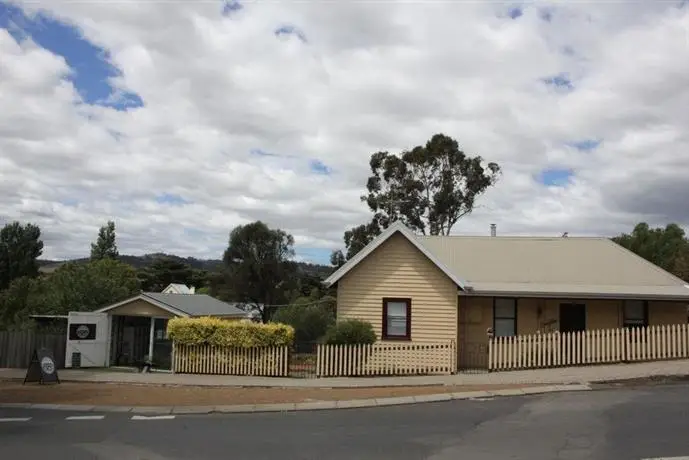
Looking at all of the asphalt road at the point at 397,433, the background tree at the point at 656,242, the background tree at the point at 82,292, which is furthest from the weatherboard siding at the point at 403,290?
the background tree at the point at 656,242

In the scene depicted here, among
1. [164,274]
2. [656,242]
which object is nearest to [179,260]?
[164,274]

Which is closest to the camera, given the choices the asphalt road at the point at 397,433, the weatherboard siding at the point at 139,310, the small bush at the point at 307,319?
the asphalt road at the point at 397,433

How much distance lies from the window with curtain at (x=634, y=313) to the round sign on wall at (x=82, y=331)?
19.1 m

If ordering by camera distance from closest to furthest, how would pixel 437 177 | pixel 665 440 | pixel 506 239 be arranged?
pixel 665 440 < pixel 506 239 < pixel 437 177

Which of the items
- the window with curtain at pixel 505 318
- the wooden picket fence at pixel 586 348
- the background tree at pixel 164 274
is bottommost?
the wooden picket fence at pixel 586 348

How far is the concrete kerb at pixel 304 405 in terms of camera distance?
50.0 ft

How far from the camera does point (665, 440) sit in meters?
10.7

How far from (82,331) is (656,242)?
51551 mm

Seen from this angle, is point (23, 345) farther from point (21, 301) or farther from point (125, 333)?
point (21, 301)

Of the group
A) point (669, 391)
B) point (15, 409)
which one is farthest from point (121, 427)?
point (669, 391)

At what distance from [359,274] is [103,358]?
980cm

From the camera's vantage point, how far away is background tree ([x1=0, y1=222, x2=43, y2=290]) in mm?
62359

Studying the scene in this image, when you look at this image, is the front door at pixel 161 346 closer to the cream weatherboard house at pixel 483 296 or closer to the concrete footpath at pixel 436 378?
the concrete footpath at pixel 436 378

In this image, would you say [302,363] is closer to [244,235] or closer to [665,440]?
[665,440]
